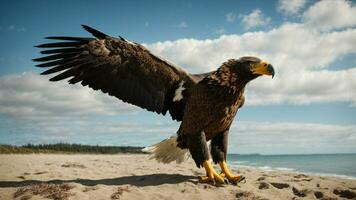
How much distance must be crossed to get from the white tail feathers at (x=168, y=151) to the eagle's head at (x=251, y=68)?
168cm

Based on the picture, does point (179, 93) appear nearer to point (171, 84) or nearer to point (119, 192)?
point (171, 84)

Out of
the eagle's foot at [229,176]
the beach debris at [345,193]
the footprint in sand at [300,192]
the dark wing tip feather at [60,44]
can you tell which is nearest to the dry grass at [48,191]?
the dark wing tip feather at [60,44]

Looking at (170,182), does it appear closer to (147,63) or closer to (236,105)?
(236,105)

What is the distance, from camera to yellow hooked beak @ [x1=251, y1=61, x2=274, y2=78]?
4680 millimetres

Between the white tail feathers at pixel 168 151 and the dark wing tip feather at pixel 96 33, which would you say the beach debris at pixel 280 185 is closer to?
the white tail feathers at pixel 168 151

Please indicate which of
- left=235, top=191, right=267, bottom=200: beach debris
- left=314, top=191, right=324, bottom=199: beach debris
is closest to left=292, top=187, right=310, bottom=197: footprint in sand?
left=314, top=191, right=324, bottom=199: beach debris

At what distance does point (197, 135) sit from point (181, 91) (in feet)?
2.92

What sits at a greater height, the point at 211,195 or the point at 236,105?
the point at 236,105

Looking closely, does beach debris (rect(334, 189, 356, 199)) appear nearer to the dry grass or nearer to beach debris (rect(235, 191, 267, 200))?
beach debris (rect(235, 191, 267, 200))

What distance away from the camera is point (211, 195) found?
4.35 meters

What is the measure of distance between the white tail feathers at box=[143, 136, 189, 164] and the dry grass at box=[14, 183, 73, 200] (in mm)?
1589

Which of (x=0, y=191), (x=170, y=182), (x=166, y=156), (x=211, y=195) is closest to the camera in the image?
(x=211, y=195)

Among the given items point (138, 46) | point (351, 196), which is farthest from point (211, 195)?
point (138, 46)

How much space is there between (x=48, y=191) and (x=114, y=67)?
85.3 inches
